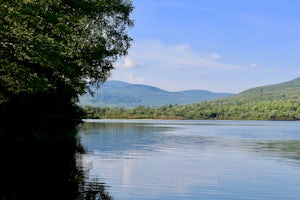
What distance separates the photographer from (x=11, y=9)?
54.9ft

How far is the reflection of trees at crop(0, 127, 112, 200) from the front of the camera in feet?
71.8

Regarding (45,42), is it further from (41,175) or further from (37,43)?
(41,175)

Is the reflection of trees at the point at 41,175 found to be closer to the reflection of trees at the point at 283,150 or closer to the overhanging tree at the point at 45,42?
the overhanging tree at the point at 45,42

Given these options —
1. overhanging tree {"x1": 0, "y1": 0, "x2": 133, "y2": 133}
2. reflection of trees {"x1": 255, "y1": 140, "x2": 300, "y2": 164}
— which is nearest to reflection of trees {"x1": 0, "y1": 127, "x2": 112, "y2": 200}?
overhanging tree {"x1": 0, "y1": 0, "x2": 133, "y2": 133}

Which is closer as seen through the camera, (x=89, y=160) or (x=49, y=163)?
(x=49, y=163)

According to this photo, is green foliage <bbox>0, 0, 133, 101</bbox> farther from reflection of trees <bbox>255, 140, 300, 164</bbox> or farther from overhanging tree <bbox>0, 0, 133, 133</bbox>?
reflection of trees <bbox>255, 140, 300, 164</bbox>

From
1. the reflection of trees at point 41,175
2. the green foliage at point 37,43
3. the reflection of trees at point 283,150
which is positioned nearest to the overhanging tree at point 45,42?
the green foliage at point 37,43

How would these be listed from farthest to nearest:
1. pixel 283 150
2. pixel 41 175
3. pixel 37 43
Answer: pixel 283 150 < pixel 41 175 < pixel 37 43

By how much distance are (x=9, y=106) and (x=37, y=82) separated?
66.7ft

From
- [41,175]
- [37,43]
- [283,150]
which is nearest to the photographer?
[37,43]

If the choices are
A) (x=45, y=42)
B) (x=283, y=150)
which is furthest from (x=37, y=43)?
(x=283, y=150)

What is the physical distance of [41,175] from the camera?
90.5 feet

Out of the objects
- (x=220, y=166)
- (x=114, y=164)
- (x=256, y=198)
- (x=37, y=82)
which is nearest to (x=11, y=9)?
(x=37, y=82)

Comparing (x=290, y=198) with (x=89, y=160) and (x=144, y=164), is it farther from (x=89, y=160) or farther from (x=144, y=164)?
(x=89, y=160)
